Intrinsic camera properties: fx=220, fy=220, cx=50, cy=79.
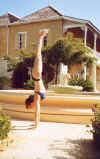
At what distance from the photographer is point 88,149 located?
404cm

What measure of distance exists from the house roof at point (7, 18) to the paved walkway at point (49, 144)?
775 inches

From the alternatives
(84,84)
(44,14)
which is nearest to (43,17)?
(44,14)

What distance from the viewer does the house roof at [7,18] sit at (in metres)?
23.4

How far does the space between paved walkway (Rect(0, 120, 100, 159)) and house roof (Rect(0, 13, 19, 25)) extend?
775 inches

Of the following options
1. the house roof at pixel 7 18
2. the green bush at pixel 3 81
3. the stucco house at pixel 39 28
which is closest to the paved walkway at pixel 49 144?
the green bush at pixel 3 81

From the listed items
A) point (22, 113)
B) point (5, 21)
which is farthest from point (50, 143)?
point (5, 21)

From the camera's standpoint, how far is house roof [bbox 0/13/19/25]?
23406 mm

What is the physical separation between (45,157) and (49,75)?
1438cm

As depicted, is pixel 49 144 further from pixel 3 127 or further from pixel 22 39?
pixel 22 39

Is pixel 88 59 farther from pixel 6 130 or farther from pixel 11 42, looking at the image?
pixel 6 130

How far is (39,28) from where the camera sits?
21.2 meters

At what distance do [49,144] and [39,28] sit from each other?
18.1m

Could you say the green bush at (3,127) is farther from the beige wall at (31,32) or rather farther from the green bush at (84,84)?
the beige wall at (31,32)

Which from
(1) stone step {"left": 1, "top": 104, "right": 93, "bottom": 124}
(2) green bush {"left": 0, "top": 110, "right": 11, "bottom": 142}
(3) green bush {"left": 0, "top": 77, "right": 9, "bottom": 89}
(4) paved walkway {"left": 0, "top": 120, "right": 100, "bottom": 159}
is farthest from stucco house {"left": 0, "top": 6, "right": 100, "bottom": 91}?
(2) green bush {"left": 0, "top": 110, "right": 11, "bottom": 142}
